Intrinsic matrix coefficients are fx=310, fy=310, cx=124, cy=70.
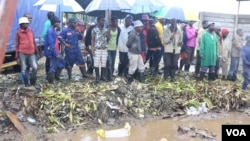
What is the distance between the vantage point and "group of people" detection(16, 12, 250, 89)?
7.09m

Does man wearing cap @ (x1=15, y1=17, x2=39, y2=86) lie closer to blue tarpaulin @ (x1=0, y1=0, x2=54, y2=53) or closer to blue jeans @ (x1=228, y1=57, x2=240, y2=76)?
blue tarpaulin @ (x1=0, y1=0, x2=54, y2=53)

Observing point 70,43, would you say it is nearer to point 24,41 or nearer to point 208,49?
point 24,41

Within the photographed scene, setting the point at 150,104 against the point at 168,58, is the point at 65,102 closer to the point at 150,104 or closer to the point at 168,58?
the point at 150,104

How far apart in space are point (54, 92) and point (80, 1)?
10.7m

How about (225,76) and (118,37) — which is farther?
(225,76)

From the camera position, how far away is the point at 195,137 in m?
5.54

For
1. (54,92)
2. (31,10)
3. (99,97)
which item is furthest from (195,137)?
(31,10)

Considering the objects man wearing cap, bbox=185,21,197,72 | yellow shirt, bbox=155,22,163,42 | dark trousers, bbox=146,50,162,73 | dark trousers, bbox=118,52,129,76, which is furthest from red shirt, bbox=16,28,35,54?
man wearing cap, bbox=185,21,197,72

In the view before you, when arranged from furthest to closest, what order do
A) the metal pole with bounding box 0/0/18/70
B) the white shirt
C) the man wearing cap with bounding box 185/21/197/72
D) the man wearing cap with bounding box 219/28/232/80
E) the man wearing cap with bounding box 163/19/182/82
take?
the man wearing cap with bounding box 185/21/197/72
the man wearing cap with bounding box 219/28/232/80
the man wearing cap with bounding box 163/19/182/82
the white shirt
the metal pole with bounding box 0/0/18/70

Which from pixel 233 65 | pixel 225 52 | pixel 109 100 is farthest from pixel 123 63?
pixel 233 65

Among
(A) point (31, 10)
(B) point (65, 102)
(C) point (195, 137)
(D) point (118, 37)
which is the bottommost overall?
(C) point (195, 137)

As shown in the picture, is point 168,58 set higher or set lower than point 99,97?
higher

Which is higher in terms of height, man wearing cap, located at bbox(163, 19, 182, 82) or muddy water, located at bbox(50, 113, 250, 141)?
man wearing cap, located at bbox(163, 19, 182, 82)

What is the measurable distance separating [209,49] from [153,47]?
5.02ft
